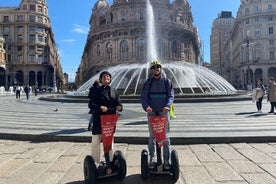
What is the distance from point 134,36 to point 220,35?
89170mm

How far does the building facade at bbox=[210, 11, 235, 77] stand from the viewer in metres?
139

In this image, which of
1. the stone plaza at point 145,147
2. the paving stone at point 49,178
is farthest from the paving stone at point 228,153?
the paving stone at point 49,178

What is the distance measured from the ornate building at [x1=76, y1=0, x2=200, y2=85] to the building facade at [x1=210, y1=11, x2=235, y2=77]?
72102mm

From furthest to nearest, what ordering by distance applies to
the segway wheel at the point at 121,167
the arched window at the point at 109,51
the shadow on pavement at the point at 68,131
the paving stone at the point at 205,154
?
1. the arched window at the point at 109,51
2. the shadow on pavement at the point at 68,131
3. the paving stone at the point at 205,154
4. the segway wheel at the point at 121,167

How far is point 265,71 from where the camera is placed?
214 feet

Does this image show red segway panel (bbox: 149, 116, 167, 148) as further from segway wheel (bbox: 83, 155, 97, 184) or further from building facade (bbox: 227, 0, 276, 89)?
building facade (bbox: 227, 0, 276, 89)

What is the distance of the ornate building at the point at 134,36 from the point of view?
215ft

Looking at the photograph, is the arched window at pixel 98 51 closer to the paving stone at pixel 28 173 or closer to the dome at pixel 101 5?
the dome at pixel 101 5

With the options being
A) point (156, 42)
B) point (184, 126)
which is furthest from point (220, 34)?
point (184, 126)

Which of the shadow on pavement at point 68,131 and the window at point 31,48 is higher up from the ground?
the window at point 31,48

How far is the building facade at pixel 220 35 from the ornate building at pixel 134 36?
7210cm

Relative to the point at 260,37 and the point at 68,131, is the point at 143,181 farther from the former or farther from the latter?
the point at 260,37

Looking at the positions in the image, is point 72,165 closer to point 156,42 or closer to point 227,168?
point 227,168

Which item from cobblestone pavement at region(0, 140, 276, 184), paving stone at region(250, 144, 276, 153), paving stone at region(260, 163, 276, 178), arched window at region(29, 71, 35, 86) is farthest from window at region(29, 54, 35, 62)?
paving stone at region(260, 163, 276, 178)
